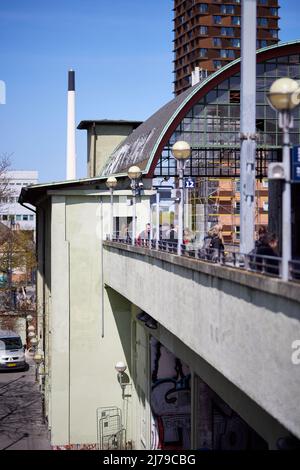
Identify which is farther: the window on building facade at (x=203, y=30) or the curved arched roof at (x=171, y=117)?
the window on building facade at (x=203, y=30)

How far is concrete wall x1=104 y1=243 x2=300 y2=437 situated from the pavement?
46.5 feet

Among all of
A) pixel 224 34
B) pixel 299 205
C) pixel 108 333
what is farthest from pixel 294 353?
pixel 224 34

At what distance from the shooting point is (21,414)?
3316cm

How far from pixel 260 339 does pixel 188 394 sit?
12.1m

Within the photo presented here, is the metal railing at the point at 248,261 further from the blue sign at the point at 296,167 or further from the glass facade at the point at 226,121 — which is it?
the glass facade at the point at 226,121

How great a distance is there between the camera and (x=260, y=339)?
8805mm

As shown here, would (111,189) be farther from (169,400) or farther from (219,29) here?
(219,29)

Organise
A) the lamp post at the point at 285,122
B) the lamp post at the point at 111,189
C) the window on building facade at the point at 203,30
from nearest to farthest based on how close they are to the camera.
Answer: the lamp post at the point at 285,122 < the lamp post at the point at 111,189 < the window on building facade at the point at 203,30

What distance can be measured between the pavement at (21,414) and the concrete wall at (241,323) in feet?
46.5

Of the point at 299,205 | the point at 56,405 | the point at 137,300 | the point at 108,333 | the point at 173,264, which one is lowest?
the point at 56,405

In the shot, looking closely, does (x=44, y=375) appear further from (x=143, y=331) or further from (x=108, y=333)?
(x=143, y=331)

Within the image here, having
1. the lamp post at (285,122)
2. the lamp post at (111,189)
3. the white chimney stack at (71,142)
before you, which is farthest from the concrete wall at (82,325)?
the white chimney stack at (71,142)

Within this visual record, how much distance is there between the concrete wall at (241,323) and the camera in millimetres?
7938

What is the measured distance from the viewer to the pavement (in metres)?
27.5
